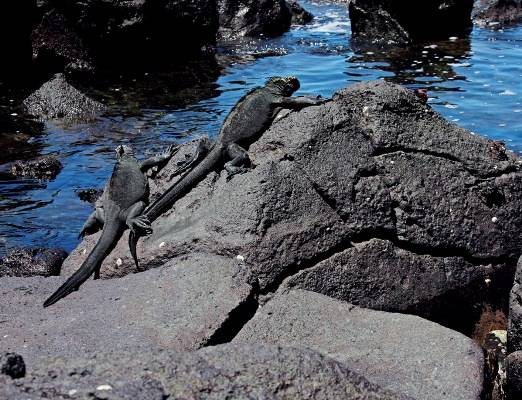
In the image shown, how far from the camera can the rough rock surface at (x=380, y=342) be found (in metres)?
3.68

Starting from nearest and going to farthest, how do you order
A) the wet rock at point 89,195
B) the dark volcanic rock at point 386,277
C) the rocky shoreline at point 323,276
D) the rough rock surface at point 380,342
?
the rocky shoreline at point 323,276 < the rough rock surface at point 380,342 < the dark volcanic rock at point 386,277 < the wet rock at point 89,195

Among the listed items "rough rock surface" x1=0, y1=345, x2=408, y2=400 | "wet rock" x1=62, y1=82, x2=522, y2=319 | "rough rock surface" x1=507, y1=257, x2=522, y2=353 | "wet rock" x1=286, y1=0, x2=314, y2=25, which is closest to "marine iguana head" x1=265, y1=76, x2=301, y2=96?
"wet rock" x1=62, y1=82, x2=522, y2=319

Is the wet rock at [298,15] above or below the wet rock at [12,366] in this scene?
below

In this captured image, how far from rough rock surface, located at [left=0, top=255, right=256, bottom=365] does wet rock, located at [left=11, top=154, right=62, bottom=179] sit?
4.61 meters

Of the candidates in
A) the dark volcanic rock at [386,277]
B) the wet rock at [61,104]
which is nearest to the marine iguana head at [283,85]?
the dark volcanic rock at [386,277]

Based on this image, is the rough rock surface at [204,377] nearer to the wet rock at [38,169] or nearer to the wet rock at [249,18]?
the wet rock at [38,169]

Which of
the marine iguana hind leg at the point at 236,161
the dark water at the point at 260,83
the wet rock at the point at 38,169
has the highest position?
the marine iguana hind leg at the point at 236,161

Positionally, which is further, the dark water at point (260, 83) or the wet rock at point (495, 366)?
the dark water at point (260, 83)

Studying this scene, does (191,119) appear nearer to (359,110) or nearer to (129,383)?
(359,110)

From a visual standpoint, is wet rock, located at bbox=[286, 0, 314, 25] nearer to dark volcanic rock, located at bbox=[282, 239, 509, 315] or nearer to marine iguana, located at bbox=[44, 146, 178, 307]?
marine iguana, located at bbox=[44, 146, 178, 307]

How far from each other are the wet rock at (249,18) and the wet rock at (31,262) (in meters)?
12.0

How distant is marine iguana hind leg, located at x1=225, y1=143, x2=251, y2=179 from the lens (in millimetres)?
5410

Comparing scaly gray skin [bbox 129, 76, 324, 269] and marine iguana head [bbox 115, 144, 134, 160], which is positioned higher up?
scaly gray skin [bbox 129, 76, 324, 269]

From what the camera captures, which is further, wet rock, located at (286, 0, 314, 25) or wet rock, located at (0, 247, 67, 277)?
wet rock, located at (286, 0, 314, 25)
